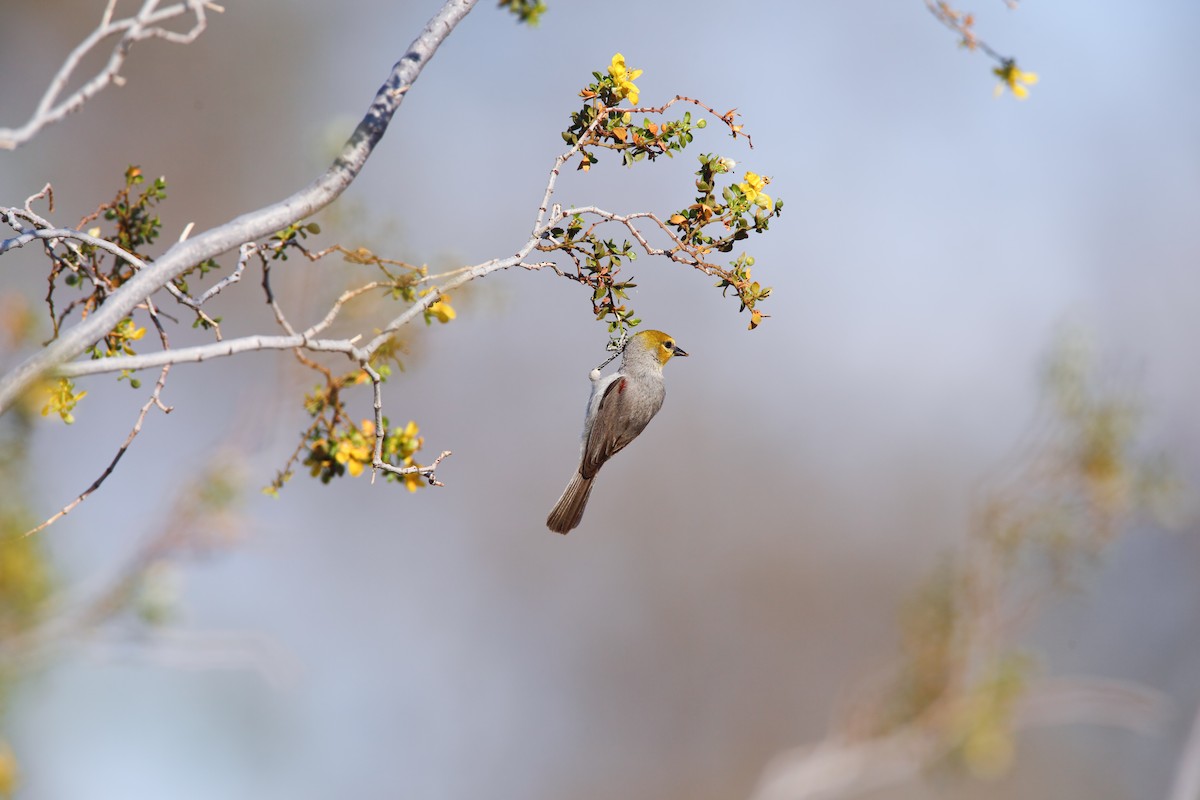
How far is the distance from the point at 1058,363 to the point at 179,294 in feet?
13.4

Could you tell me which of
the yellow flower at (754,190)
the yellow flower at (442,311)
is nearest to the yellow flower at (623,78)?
the yellow flower at (754,190)

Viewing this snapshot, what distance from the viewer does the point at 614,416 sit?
9.87 ft

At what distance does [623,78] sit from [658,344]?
1291mm

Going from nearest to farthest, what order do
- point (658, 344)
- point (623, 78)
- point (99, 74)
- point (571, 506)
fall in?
1. point (99, 74)
2. point (623, 78)
3. point (571, 506)
4. point (658, 344)

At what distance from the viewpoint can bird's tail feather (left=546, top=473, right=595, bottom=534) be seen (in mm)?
2949

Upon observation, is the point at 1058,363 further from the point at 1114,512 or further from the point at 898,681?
the point at 898,681

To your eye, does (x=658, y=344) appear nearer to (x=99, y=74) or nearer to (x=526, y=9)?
(x=526, y=9)

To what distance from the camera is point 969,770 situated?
527cm

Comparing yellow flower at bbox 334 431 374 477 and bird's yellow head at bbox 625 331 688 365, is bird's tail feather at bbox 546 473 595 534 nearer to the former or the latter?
bird's yellow head at bbox 625 331 688 365

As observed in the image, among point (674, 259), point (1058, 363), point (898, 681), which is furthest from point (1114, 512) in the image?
point (674, 259)

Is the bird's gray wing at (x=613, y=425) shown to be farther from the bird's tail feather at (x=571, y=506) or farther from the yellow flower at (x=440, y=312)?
the yellow flower at (x=440, y=312)

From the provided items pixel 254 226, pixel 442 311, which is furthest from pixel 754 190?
pixel 254 226

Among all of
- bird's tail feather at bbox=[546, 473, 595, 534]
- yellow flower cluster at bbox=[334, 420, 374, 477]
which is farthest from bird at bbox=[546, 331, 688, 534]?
yellow flower cluster at bbox=[334, 420, 374, 477]

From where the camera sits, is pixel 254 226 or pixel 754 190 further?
pixel 754 190
